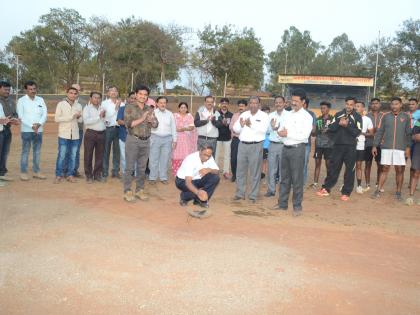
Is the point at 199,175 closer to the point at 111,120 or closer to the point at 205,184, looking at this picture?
the point at 205,184

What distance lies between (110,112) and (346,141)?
15.1 ft

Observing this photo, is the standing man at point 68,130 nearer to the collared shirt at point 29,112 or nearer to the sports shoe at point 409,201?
the collared shirt at point 29,112

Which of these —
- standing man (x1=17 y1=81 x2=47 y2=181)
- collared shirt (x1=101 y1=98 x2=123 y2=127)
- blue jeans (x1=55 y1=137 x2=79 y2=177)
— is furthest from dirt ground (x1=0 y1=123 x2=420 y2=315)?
collared shirt (x1=101 y1=98 x2=123 y2=127)

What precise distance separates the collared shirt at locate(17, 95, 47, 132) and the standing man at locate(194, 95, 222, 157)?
3126 mm

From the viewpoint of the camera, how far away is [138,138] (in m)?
7.14

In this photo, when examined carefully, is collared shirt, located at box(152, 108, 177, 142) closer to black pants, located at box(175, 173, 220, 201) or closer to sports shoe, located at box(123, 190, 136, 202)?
sports shoe, located at box(123, 190, 136, 202)

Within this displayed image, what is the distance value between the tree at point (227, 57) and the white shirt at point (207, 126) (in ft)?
86.9

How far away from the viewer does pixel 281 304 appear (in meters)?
3.60

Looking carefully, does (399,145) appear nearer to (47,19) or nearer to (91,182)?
(91,182)

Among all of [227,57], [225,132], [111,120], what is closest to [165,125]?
[111,120]

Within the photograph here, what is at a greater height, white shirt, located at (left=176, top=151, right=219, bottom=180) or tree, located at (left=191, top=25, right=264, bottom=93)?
tree, located at (left=191, top=25, right=264, bottom=93)

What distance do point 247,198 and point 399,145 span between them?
3.01 metres

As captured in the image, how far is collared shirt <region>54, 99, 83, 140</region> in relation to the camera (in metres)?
8.34

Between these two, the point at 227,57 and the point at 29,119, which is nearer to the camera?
the point at 29,119
